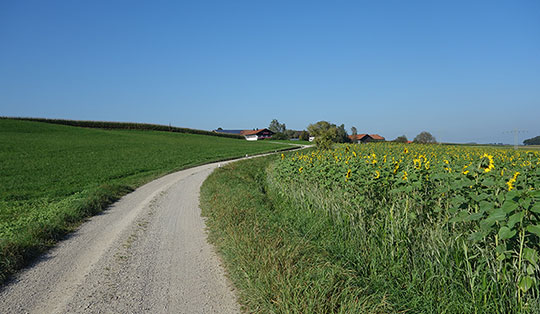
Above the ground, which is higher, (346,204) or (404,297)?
(346,204)

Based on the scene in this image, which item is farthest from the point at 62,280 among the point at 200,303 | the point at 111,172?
the point at 111,172

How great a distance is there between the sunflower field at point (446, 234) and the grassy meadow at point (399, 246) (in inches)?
0.7

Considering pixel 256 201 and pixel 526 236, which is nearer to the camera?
pixel 526 236

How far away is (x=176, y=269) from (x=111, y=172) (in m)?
18.9

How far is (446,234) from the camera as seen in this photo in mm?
4891

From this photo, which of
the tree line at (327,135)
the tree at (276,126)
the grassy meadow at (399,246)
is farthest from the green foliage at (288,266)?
the tree at (276,126)

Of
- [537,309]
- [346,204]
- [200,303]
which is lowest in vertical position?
[200,303]

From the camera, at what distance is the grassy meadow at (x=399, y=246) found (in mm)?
3676

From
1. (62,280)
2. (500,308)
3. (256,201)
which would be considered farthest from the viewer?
(256,201)

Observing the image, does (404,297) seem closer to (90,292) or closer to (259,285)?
(259,285)

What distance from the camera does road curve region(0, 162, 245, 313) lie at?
14.5 ft

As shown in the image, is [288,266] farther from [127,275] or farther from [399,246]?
[127,275]

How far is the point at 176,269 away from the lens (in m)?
5.68

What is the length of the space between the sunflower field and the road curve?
2306mm
